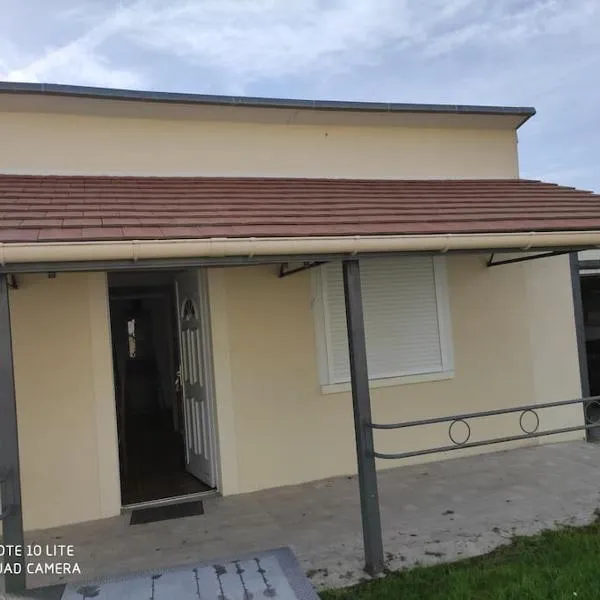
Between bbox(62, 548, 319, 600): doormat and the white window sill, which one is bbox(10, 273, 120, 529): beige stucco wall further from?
the white window sill

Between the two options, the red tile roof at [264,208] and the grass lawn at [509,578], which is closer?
the grass lawn at [509,578]

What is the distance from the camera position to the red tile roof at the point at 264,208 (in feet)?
12.0

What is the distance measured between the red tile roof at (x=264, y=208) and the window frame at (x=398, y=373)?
105 centimetres

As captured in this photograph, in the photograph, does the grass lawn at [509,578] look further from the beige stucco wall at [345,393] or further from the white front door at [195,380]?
the white front door at [195,380]

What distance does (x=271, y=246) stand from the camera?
3674 mm

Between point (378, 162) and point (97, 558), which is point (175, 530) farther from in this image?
point (378, 162)

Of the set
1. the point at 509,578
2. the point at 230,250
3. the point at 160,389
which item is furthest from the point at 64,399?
the point at 160,389

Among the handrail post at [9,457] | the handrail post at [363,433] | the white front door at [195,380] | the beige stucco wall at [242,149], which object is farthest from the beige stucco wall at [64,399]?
the handrail post at [363,433]

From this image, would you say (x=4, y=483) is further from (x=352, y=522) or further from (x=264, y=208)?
(x=352, y=522)

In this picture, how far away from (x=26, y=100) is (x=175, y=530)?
Answer: 4.31m

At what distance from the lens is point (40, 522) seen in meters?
5.23

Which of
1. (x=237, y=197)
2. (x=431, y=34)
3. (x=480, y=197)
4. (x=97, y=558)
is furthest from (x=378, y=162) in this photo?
(x=431, y=34)

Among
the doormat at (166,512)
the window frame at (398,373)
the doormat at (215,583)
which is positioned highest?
the window frame at (398,373)

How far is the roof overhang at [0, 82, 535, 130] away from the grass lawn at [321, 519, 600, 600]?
15.7 ft
